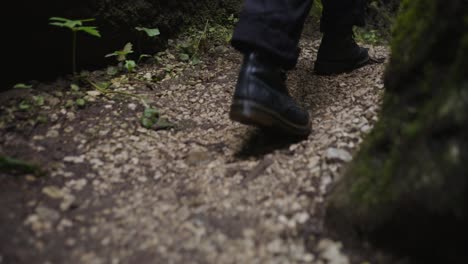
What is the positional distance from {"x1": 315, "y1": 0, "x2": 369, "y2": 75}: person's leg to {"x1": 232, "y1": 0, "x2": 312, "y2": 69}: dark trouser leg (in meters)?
0.61

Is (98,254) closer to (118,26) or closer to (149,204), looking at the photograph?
(149,204)

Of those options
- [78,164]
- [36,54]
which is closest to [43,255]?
[78,164]

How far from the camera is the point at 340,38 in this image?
2.00 metres

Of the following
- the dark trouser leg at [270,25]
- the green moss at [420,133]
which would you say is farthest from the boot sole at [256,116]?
the green moss at [420,133]

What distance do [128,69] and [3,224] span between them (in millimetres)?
1137

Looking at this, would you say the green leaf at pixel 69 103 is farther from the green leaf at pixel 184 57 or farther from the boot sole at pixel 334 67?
the boot sole at pixel 334 67

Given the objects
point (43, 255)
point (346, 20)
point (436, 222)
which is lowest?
point (43, 255)

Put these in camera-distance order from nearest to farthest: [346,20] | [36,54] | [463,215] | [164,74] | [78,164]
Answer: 1. [463,215]
2. [78,164]
3. [36,54]
4. [346,20]
5. [164,74]

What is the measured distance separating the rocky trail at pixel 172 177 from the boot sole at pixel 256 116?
0.10 meters

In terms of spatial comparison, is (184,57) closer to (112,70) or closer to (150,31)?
(150,31)

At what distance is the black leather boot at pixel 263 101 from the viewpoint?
4.34 ft

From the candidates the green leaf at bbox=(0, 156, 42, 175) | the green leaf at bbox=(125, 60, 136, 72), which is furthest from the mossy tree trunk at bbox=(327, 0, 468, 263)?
the green leaf at bbox=(125, 60, 136, 72)

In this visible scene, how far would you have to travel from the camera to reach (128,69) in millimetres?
2025

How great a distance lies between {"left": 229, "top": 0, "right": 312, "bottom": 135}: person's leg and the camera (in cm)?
133
